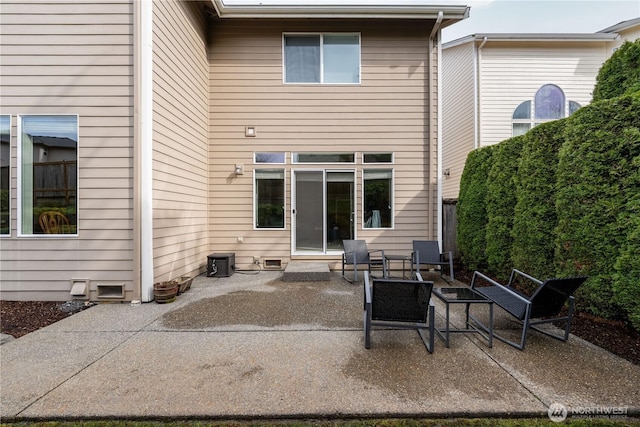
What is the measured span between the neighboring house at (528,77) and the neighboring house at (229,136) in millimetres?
3491

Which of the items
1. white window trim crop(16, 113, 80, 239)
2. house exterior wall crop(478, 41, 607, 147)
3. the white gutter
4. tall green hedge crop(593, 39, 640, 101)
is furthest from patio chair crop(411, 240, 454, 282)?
white window trim crop(16, 113, 80, 239)

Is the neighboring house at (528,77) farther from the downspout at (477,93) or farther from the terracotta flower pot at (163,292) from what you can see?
the terracotta flower pot at (163,292)

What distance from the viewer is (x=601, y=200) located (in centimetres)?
309

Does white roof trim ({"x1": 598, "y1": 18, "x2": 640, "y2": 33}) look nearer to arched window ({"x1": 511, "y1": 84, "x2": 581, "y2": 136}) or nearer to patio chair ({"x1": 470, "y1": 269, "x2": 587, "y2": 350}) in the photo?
arched window ({"x1": 511, "y1": 84, "x2": 581, "y2": 136})

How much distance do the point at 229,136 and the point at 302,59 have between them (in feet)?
7.63

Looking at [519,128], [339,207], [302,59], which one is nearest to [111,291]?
[339,207]

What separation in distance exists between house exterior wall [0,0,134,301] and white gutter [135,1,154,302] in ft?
0.54

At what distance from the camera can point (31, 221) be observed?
3947 millimetres

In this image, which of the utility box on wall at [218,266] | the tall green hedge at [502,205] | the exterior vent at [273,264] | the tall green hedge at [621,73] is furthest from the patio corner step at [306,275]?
the tall green hedge at [621,73]

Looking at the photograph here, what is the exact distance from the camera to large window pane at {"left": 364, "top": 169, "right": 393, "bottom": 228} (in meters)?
6.12

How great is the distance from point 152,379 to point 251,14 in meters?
6.38

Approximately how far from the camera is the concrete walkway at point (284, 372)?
1896 millimetres

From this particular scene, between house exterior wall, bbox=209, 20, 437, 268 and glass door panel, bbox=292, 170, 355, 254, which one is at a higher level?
house exterior wall, bbox=209, 20, 437, 268

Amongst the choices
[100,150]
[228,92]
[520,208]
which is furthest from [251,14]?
[520,208]
